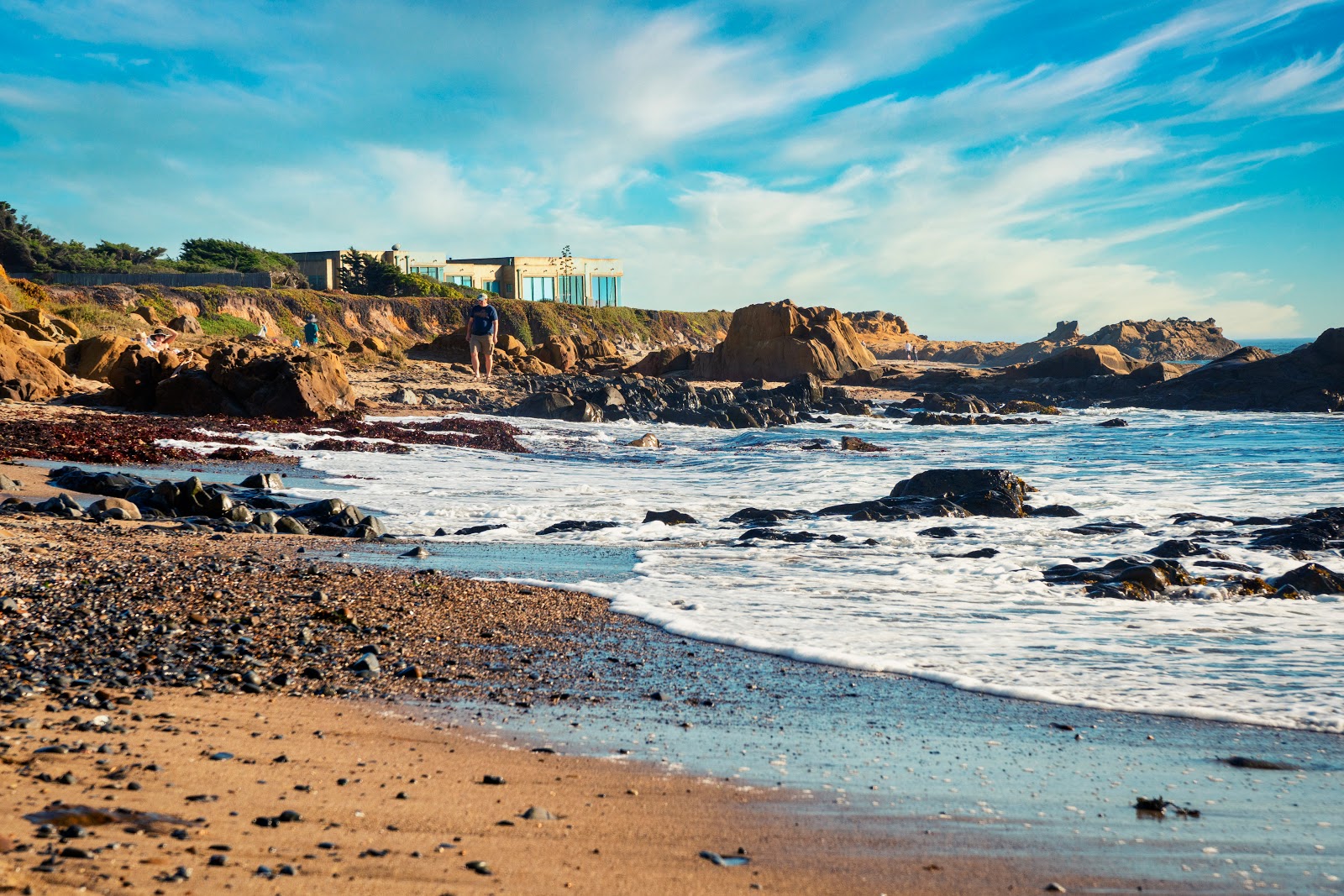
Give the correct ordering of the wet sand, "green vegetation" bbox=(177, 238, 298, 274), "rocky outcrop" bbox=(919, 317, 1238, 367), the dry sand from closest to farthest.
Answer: the dry sand
the wet sand
"green vegetation" bbox=(177, 238, 298, 274)
"rocky outcrop" bbox=(919, 317, 1238, 367)

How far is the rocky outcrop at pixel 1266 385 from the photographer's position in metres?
31.5

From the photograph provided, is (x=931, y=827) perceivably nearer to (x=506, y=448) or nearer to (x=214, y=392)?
(x=506, y=448)

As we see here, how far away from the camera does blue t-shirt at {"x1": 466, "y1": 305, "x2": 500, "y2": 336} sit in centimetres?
2808

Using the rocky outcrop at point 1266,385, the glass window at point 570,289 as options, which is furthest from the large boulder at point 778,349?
the glass window at point 570,289

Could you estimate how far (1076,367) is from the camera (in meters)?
41.6

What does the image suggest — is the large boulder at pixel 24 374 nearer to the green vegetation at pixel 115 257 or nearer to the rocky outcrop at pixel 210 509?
the rocky outcrop at pixel 210 509

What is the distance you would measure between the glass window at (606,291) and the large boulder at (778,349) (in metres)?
33.5

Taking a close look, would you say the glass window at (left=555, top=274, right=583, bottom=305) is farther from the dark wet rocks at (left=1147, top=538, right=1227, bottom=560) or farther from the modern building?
the dark wet rocks at (left=1147, top=538, right=1227, bottom=560)

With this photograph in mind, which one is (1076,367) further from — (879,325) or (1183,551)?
(879,325)

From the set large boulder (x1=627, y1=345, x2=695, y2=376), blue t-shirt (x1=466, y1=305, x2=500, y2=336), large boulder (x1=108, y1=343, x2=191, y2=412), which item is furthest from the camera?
large boulder (x1=627, y1=345, x2=695, y2=376)

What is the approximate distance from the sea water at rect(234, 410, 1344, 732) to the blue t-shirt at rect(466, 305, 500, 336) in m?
8.13

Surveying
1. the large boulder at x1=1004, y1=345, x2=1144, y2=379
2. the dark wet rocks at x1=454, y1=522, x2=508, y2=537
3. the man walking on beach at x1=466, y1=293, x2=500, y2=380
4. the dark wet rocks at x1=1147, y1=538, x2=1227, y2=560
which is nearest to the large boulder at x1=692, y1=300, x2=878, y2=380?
the large boulder at x1=1004, y1=345, x2=1144, y2=379

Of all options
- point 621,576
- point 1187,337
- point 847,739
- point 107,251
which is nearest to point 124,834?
point 847,739

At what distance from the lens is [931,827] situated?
2.96 meters
